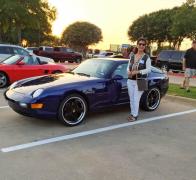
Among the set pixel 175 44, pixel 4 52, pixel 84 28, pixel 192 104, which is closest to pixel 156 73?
pixel 192 104

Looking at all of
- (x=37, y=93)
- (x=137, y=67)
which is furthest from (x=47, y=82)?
(x=137, y=67)

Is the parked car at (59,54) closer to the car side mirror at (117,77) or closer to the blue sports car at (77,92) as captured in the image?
the blue sports car at (77,92)

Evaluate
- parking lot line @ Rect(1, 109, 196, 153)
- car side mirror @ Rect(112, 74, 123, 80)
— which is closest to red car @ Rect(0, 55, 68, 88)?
car side mirror @ Rect(112, 74, 123, 80)

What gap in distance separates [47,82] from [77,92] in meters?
0.68

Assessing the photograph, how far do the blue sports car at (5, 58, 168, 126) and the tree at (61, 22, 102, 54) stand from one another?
204 ft

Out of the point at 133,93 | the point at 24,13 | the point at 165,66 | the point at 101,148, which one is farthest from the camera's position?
the point at 24,13

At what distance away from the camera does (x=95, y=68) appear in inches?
308

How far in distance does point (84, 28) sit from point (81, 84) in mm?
64967

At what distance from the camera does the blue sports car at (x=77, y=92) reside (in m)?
6.46

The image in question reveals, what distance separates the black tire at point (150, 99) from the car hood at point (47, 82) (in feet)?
5.01

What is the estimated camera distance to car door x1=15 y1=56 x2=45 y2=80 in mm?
11656

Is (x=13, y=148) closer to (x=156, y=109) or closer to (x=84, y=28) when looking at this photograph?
(x=156, y=109)

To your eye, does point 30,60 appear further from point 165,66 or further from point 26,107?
point 165,66

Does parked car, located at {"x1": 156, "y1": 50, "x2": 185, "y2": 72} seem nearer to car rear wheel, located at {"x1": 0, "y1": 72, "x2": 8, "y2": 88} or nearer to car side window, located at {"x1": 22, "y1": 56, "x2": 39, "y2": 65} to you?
car side window, located at {"x1": 22, "y1": 56, "x2": 39, "y2": 65}
